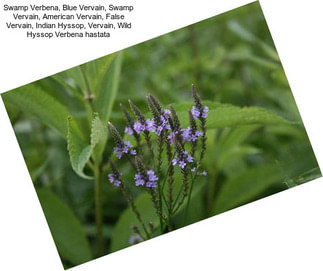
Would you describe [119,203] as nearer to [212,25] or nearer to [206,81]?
[206,81]

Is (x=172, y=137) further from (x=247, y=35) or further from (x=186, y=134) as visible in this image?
(x=247, y=35)

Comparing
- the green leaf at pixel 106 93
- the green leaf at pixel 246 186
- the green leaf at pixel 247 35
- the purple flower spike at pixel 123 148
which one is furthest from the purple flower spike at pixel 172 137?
the green leaf at pixel 247 35

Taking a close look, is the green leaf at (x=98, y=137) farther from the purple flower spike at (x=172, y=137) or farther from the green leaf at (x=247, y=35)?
the green leaf at (x=247, y=35)

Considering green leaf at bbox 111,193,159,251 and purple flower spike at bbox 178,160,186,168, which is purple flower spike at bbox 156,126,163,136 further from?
green leaf at bbox 111,193,159,251

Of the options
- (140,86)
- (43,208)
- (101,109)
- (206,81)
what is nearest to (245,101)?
(206,81)

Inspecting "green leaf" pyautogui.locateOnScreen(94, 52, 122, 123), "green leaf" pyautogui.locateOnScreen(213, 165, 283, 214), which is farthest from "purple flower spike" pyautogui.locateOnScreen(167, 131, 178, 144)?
"green leaf" pyautogui.locateOnScreen(213, 165, 283, 214)

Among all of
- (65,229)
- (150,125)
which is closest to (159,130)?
(150,125)
